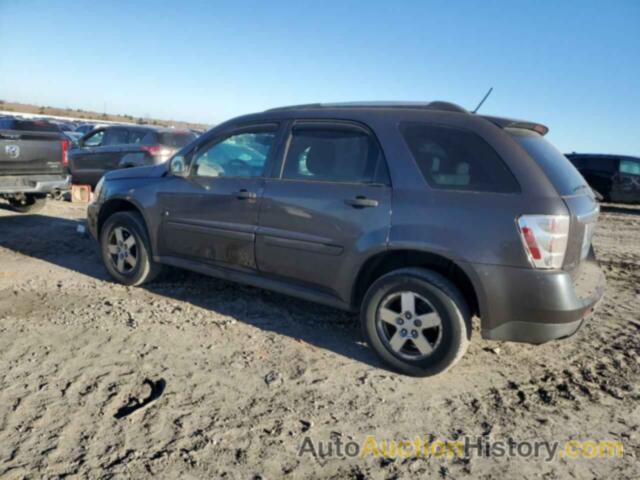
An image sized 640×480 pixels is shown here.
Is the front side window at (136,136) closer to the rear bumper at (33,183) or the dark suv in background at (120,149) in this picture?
the dark suv in background at (120,149)

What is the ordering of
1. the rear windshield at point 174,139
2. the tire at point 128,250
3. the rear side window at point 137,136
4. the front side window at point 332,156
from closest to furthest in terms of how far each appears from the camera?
the front side window at point 332,156, the tire at point 128,250, the rear windshield at point 174,139, the rear side window at point 137,136

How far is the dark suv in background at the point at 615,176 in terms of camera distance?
1469cm

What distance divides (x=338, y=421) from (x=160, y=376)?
1249mm

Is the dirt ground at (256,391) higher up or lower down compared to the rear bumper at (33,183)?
lower down

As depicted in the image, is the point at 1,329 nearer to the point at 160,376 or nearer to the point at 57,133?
the point at 160,376

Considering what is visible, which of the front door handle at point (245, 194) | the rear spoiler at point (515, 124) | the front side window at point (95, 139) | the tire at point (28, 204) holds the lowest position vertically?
the tire at point (28, 204)

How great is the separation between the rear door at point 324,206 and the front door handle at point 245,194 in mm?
142

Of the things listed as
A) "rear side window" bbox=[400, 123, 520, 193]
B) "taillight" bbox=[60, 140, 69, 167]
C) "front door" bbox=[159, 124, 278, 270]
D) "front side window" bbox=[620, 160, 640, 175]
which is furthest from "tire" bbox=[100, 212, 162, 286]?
"front side window" bbox=[620, 160, 640, 175]

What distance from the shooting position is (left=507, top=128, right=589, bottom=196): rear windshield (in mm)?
3162

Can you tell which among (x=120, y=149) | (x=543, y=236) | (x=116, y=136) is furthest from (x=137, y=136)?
(x=543, y=236)

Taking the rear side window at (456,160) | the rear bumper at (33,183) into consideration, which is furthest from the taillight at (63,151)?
the rear side window at (456,160)

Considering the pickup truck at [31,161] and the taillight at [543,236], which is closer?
the taillight at [543,236]

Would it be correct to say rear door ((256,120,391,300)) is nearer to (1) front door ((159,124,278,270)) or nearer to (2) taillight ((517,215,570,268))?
(1) front door ((159,124,278,270))

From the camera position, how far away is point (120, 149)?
11.1 metres
